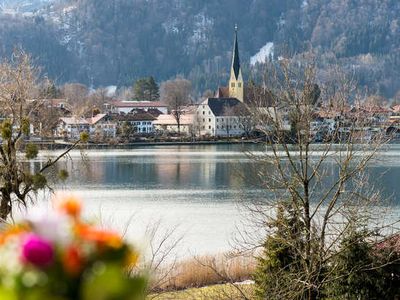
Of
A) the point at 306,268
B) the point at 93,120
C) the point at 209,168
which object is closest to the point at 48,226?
the point at 306,268

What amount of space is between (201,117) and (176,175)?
213 feet

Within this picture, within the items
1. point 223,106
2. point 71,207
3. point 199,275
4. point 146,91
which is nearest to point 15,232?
point 71,207

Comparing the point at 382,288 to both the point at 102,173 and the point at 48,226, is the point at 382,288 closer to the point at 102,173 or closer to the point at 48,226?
the point at 48,226

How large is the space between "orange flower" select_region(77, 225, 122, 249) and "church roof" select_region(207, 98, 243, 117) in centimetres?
11420

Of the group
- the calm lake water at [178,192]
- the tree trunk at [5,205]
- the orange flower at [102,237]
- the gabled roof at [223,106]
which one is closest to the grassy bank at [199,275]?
the calm lake water at [178,192]

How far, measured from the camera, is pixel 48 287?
1.54 metres

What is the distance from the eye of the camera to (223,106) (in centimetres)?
12238

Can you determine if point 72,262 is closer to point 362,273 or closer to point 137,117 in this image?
point 362,273

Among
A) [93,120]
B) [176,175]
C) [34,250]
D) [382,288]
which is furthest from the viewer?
[93,120]

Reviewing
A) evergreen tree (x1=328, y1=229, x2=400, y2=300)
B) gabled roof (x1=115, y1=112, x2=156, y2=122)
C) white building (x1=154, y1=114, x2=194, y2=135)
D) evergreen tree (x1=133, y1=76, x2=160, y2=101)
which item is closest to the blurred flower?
evergreen tree (x1=328, y1=229, x2=400, y2=300)

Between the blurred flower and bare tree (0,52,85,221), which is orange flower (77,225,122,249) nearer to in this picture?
the blurred flower

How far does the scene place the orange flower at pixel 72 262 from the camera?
1567mm

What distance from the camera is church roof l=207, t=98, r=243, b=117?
119 m

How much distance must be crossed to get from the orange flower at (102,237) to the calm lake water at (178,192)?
14986mm
